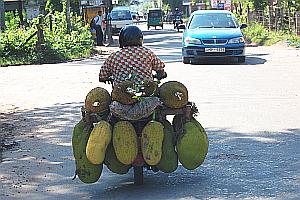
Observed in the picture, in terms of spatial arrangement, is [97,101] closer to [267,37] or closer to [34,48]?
[34,48]

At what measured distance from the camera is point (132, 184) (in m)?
7.40

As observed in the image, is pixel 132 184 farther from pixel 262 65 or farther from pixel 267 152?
pixel 262 65

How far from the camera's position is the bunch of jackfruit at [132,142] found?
264 inches

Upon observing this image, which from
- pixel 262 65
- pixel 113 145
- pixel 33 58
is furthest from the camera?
pixel 33 58

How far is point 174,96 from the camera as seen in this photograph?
694cm

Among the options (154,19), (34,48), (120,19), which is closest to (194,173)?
(34,48)

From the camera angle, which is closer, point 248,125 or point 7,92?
point 248,125

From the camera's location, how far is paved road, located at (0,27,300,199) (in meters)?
7.19

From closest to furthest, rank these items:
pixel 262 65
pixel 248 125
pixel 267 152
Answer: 1. pixel 267 152
2. pixel 248 125
3. pixel 262 65

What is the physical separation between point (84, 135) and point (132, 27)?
1345 millimetres

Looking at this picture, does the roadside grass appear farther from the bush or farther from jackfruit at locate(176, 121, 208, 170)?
jackfruit at locate(176, 121, 208, 170)

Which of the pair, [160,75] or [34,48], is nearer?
[160,75]

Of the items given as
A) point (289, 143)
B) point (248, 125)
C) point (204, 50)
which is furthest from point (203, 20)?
point (289, 143)

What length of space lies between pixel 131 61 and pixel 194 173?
4.95 ft
